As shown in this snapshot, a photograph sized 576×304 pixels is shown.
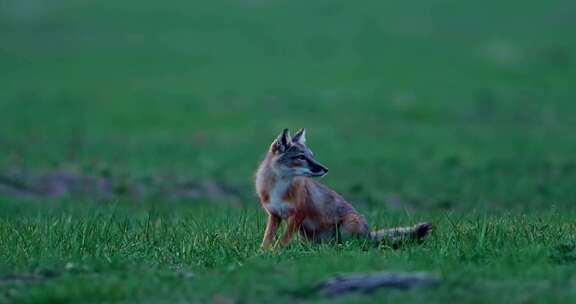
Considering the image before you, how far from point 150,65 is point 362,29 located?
37.5 ft

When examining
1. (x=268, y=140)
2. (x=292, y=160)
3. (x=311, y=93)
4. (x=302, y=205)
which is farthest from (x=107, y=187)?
(x=311, y=93)

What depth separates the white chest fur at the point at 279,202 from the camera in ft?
41.4

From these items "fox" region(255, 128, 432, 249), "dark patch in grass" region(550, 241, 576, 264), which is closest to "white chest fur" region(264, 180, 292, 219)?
"fox" region(255, 128, 432, 249)

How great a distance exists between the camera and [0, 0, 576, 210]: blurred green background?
23734 mm

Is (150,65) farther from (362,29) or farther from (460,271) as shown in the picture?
(460,271)

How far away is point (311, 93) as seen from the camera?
38062mm

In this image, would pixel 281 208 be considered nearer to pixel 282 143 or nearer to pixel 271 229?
pixel 271 229

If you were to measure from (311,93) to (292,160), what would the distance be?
25.3 m

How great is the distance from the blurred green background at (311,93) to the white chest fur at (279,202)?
7.52 metres

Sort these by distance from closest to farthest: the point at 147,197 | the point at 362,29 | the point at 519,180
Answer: the point at 147,197 → the point at 519,180 → the point at 362,29

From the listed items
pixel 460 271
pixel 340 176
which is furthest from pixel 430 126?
pixel 460 271

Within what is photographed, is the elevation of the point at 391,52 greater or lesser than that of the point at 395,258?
greater

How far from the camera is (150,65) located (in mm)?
44375

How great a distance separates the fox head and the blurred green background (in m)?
7.28
